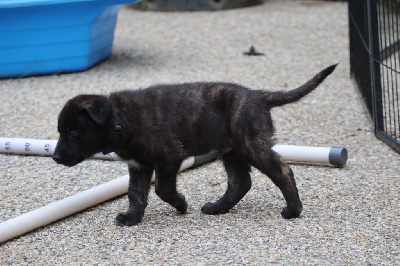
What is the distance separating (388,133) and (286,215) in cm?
263

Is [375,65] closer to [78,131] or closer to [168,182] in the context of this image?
[168,182]

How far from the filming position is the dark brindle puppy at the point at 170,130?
481cm

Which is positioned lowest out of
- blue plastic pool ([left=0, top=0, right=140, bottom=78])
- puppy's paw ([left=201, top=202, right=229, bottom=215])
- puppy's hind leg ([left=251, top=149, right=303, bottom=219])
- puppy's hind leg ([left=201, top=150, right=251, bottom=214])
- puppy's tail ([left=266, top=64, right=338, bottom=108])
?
blue plastic pool ([left=0, top=0, right=140, bottom=78])

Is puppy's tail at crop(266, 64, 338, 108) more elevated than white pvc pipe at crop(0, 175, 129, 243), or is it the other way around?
puppy's tail at crop(266, 64, 338, 108)

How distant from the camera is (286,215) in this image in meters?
5.05

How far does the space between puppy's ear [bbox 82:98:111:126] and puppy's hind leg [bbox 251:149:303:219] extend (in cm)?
100

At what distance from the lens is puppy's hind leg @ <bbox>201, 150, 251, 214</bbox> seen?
5.24m

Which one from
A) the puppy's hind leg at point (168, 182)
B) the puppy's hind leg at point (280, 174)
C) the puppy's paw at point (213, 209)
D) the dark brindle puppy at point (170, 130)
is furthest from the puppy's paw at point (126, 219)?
the puppy's hind leg at point (280, 174)

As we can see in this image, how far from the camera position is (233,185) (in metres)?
5.28

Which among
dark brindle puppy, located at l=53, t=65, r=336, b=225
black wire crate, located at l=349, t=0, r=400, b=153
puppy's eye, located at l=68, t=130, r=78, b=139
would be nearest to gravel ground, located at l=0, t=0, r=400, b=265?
black wire crate, located at l=349, t=0, r=400, b=153

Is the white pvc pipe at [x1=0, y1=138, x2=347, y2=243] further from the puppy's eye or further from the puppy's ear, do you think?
the puppy's ear

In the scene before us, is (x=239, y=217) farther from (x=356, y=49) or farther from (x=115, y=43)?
(x=115, y=43)

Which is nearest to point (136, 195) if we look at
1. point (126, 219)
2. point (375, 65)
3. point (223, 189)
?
point (126, 219)

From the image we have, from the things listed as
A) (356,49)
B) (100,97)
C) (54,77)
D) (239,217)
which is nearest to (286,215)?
(239,217)
